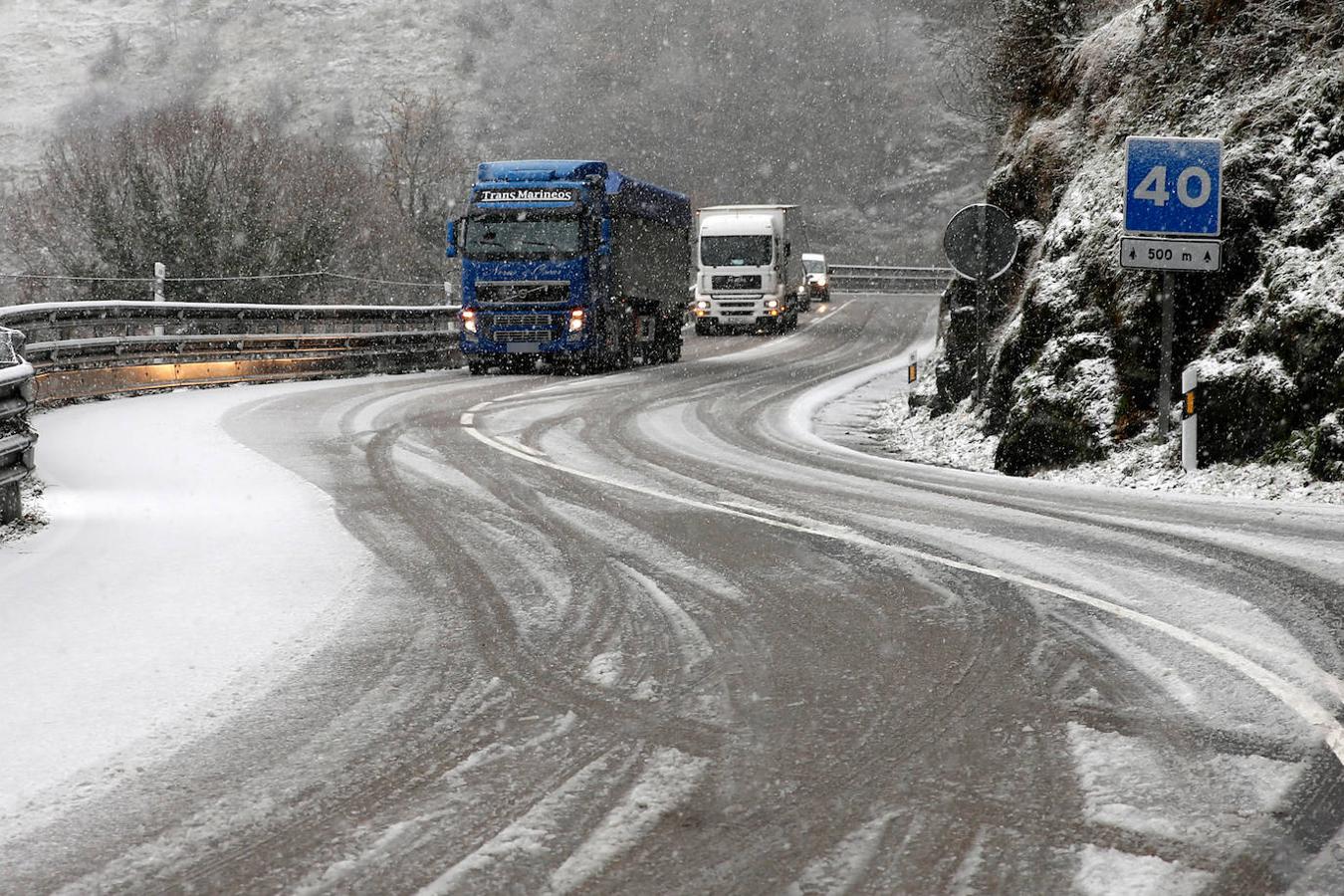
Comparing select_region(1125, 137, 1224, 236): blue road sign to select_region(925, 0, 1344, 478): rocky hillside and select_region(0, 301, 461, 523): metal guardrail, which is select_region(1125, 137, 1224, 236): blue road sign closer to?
select_region(925, 0, 1344, 478): rocky hillside

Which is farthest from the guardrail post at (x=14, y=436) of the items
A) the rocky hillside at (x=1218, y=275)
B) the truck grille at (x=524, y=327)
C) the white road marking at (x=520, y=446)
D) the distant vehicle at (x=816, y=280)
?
the distant vehicle at (x=816, y=280)

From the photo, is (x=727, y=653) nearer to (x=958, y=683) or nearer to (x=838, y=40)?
(x=958, y=683)

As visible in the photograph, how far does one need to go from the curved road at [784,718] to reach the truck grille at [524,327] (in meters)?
14.5

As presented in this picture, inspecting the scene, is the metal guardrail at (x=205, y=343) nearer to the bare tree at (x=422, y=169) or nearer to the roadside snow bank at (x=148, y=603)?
the roadside snow bank at (x=148, y=603)

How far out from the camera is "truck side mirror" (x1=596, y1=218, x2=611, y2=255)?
23.5m

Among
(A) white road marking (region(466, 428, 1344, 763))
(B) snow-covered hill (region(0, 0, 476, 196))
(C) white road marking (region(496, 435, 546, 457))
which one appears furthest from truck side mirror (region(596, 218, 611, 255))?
(B) snow-covered hill (region(0, 0, 476, 196))

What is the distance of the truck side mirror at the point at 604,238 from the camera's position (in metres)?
23.5

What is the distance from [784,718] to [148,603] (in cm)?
327

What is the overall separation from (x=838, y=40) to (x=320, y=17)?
38.6 meters

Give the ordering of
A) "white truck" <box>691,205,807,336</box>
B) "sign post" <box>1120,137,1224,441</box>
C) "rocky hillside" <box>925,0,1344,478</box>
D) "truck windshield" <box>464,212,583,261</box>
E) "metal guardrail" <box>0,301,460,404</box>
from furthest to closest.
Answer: "white truck" <box>691,205,807,336</box>
"truck windshield" <box>464,212,583,261</box>
"metal guardrail" <box>0,301,460,404</box>
"sign post" <box>1120,137,1224,441</box>
"rocky hillside" <box>925,0,1344,478</box>

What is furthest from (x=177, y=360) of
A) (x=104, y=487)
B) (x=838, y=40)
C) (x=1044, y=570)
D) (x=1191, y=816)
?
(x=838, y=40)

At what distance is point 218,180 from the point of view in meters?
37.4

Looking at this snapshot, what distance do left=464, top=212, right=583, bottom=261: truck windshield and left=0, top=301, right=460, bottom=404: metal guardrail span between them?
92.3 inches

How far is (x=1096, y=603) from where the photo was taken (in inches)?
234
